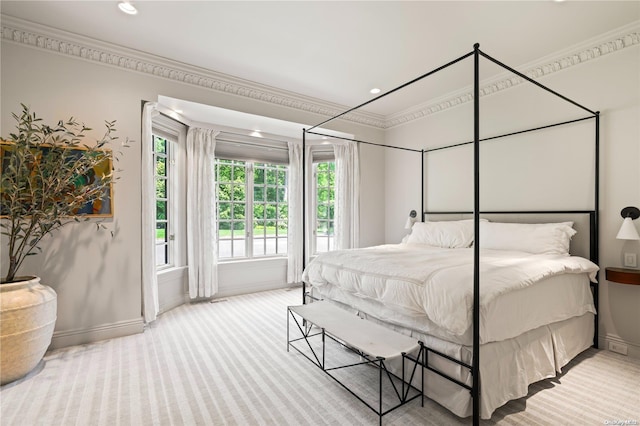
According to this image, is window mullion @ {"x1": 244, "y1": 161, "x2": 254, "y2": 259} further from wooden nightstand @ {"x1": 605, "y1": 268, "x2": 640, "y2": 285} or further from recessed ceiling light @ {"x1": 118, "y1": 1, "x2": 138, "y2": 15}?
wooden nightstand @ {"x1": 605, "y1": 268, "x2": 640, "y2": 285}

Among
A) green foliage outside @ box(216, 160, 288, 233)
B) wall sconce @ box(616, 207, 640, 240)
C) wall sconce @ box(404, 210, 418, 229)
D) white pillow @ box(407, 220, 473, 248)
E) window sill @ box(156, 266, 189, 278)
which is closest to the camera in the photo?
wall sconce @ box(616, 207, 640, 240)

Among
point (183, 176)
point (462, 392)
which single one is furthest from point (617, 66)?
point (183, 176)

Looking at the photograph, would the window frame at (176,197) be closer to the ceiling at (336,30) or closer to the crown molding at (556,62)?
the ceiling at (336,30)

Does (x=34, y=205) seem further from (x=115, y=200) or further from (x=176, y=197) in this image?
(x=176, y=197)

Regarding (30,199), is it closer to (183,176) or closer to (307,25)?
(183,176)

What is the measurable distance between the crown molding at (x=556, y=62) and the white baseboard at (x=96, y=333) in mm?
4516

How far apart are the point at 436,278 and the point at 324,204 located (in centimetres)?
344

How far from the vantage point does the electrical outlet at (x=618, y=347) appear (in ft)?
8.50

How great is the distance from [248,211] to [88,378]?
287cm

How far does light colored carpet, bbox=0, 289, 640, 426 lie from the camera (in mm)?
1789

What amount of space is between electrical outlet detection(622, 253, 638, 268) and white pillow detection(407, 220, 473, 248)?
123 centimetres

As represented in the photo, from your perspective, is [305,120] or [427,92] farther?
[305,120]

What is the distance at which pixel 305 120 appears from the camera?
4.31 metres

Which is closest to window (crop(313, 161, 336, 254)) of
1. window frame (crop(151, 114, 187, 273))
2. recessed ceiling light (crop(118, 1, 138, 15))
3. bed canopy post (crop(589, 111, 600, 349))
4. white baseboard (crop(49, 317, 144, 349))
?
window frame (crop(151, 114, 187, 273))
